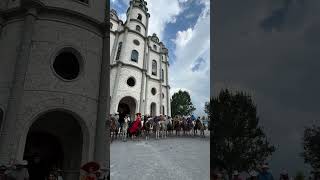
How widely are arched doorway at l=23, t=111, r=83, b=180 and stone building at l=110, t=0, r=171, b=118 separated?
7.04 ft

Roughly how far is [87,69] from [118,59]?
86.2 inches

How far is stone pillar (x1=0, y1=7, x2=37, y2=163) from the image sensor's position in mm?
4949

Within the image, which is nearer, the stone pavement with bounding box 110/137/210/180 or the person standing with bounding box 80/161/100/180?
the stone pavement with bounding box 110/137/210/180

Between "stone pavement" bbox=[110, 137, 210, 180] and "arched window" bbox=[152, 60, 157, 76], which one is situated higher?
"arched window" bbox=[152, 60, 157, 76]

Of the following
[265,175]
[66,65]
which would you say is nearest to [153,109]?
[265,175]

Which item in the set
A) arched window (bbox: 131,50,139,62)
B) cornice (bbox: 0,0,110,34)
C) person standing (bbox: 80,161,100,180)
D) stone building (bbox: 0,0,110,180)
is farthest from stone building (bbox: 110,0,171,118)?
cornice (bbox: 0,0,110,34)

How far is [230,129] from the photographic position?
3.12 meters

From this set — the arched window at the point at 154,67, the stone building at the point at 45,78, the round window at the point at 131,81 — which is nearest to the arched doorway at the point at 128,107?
the round window at the point at 131,81

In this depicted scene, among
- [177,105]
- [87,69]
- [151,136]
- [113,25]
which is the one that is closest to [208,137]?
[151,136]

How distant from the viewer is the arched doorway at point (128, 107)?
1.75 m

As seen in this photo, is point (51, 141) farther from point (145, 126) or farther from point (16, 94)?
point (145, 126)

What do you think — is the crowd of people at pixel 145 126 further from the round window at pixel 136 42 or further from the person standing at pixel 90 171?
the round window at pixel 136 42

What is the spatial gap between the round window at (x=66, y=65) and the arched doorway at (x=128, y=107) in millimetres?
2898

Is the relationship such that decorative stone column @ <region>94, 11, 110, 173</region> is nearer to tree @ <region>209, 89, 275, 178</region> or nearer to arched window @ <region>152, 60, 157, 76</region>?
arched window @ <region>152, 60, 157, 76</region>
